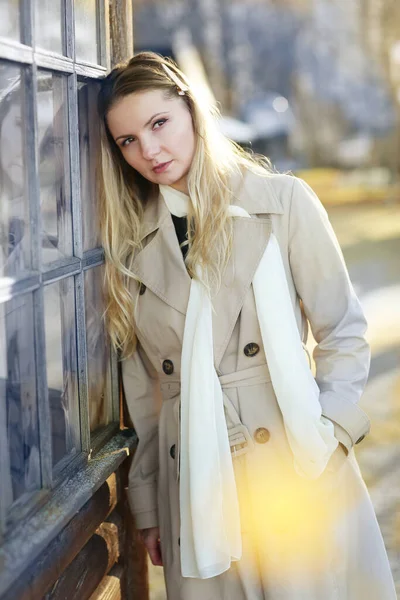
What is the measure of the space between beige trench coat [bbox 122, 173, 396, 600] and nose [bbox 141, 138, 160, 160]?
20cm

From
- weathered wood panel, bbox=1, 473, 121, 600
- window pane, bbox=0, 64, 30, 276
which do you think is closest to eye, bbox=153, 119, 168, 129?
window pane, bbox=0, 64, 30, 276

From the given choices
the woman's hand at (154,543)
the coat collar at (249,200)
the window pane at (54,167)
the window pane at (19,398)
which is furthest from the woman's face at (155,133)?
the woman's hand at (154,543)

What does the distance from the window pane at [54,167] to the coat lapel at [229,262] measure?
32cm

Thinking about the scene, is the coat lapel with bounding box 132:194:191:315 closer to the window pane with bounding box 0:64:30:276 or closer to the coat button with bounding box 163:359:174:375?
the coat button with bounding box 163:359:174:375

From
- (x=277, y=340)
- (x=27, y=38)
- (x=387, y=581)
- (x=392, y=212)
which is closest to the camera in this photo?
(x=27, y=38)

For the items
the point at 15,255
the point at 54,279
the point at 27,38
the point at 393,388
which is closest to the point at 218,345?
the point at 54,279

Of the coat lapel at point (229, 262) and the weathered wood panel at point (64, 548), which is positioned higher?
the coat lapel at point (229, 262)

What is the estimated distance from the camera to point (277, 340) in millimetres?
2379

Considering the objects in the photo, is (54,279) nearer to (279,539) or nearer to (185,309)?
(185,309)

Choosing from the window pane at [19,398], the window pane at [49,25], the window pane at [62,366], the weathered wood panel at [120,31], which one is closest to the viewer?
the window pane at [19,398]

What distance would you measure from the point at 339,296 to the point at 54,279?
2.72 ft

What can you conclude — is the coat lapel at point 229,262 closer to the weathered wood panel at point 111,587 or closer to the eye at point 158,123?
the eye at point 158,123

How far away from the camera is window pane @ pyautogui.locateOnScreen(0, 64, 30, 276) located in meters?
1.82

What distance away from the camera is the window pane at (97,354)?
8.14ft
